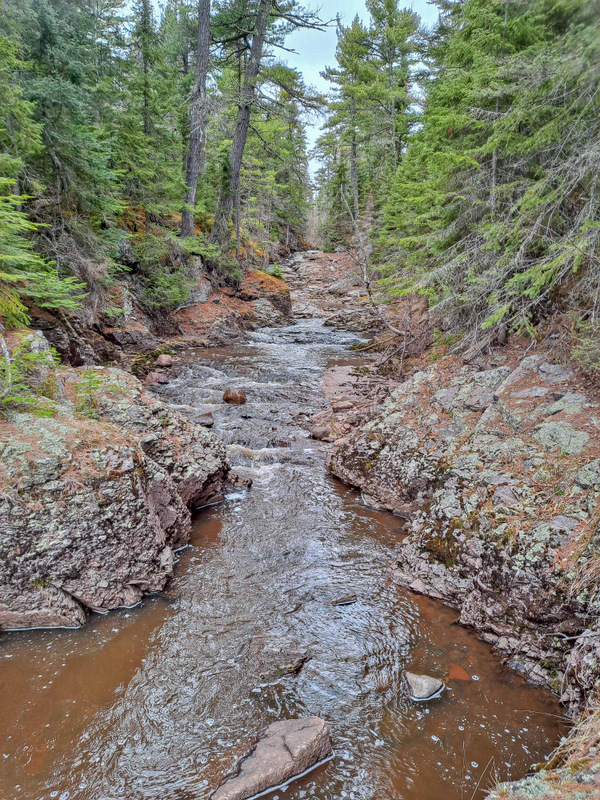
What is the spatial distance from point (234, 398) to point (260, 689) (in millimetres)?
7471

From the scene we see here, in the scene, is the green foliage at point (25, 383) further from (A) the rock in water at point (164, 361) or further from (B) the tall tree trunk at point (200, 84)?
(B) the tall tree trunk at point (200, 84)

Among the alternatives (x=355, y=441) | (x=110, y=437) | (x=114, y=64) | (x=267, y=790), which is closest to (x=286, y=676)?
(x=267, y=790)

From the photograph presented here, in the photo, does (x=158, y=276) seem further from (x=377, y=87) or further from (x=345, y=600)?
(x=377, y=87)

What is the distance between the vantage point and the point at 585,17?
544 cm

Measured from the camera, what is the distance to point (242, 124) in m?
17.4

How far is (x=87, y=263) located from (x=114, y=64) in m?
9.81

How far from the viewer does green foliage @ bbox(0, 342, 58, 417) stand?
4629mm

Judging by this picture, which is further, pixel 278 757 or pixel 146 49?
pixel 146 49

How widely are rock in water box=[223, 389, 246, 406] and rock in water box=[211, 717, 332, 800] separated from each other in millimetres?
7762

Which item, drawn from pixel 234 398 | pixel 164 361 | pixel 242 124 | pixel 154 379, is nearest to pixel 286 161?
pixel 242 124

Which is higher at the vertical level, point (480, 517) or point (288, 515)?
point (480, 517)

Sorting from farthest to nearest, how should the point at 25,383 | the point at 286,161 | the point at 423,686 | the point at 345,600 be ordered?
the point at 286,161, the point at 25,383, the point at 345,600, the point at 423,686

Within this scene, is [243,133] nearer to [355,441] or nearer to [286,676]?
[355,441]

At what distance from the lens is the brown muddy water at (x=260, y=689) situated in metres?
2.78
